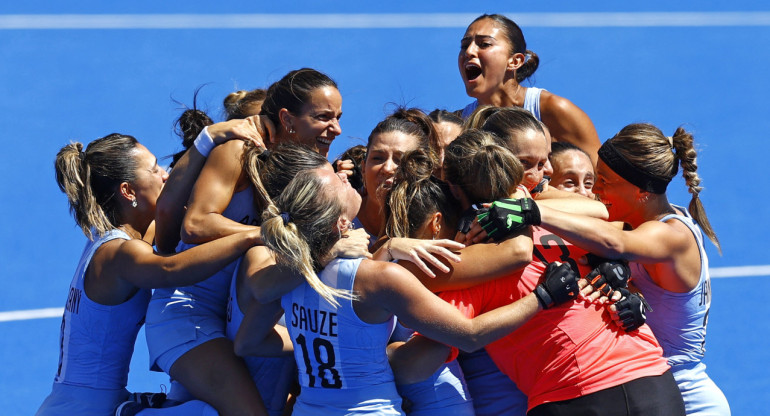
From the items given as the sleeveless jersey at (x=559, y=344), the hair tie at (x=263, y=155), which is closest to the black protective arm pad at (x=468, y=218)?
the sleeveless jersey at (x=559, y=344)

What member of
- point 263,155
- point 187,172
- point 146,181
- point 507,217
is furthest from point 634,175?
point 146,181

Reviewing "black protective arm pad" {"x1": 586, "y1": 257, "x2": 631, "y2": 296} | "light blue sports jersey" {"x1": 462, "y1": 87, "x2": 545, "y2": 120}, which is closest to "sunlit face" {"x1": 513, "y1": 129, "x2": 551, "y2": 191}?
"black protective arm pad" {"x1": 586, "y1": 257, "x2": 631, "y2": 296}

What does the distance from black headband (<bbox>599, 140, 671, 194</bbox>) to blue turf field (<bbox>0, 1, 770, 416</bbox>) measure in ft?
13.0

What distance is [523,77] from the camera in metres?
7.27

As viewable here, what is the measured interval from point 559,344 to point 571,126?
2.69 metres

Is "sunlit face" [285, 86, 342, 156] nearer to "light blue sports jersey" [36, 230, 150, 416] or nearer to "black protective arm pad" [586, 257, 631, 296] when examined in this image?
"light blue sports jersey" [36, 230, 150, 416]

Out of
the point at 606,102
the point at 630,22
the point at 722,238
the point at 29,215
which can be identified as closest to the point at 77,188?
the point at 29,215

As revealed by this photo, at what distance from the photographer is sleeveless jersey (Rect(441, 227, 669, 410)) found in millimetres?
4332

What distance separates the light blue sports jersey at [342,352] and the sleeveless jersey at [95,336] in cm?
149

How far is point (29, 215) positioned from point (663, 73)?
8.31 meters

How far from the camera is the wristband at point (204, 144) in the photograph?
17.6 ft

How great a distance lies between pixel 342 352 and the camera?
14.1ft

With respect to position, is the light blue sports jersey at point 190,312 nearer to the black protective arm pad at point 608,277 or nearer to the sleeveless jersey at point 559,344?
the sleeveless jersey at point 559,344

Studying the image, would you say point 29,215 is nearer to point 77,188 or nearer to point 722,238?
point 77,188
